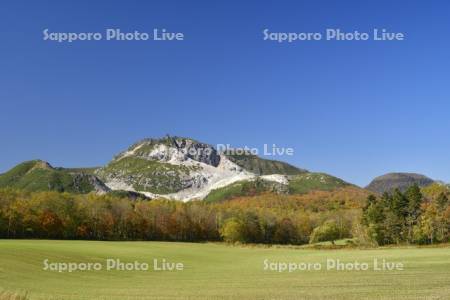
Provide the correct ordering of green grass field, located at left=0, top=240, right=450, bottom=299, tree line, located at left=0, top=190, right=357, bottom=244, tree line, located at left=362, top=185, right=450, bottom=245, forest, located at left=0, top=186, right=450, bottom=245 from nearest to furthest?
1. green grass field, located at left=0, top=240, right=450, bottom=299
2. tree line, located at left=362, top=185, right=450, bottom=245
3. forest, located at left=0, top=186, right=450, bottom=245
4. tree line, located at left=0, top=190, right=357, bottom=244

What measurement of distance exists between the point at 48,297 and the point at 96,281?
14620 millimetres

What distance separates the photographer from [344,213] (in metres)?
199

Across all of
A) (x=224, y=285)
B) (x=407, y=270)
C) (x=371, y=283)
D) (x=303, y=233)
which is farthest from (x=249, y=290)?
(x=303, y=233)

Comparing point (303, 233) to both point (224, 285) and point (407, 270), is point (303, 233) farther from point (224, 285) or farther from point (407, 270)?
point (224, 285)

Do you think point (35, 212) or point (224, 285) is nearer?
point (224, 285)

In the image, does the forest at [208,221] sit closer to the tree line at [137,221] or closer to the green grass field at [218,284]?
the tree line at [137,221]

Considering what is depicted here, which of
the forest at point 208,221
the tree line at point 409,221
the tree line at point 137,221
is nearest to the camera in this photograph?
the tree line at point 409,221

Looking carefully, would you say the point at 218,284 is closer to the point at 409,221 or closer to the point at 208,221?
the point at 409,221

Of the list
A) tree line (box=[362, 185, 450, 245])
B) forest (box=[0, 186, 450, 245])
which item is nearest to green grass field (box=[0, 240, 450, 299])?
tree line (box=[362, 185, 450, 245])

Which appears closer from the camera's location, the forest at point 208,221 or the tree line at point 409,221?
the tree line at point 409,221

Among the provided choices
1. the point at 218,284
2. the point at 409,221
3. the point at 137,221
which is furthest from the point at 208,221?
the point at 218,284

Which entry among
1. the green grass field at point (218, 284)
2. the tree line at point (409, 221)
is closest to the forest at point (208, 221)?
the tree line at point (409, 221)

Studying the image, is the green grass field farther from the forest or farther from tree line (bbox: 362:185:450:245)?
the forest

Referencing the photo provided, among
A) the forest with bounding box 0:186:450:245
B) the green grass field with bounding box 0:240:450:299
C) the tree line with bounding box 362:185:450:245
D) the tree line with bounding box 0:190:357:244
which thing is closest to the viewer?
the green grass field with bounding box 0:240:450:299
